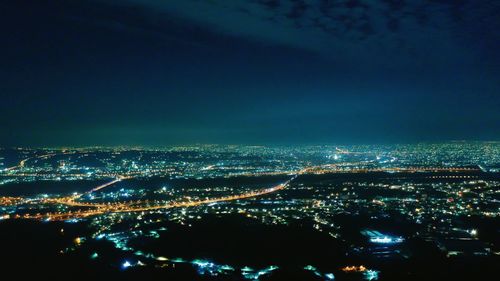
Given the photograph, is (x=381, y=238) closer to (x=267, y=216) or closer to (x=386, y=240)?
(x=386, y=240)

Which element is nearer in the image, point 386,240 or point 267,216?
point 386,240

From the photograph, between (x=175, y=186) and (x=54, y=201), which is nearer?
(x=54, y=201)

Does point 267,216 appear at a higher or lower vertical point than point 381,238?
lower

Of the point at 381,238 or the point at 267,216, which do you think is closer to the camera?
the point at 381,238

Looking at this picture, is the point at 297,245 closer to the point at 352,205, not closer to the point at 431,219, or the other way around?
the point at 431,219

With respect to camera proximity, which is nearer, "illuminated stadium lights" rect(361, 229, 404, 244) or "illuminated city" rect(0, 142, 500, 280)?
"illuminated city" rect(0, 142, 500, 280)

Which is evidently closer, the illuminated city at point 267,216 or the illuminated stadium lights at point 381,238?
the illuminated city at point 267,216

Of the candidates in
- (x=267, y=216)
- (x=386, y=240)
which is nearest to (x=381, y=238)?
(x=386, y=240)

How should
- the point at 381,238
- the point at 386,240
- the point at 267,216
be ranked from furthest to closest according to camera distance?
1. the point at 267,216
2. the point at 381,238
3. the point at 386,240

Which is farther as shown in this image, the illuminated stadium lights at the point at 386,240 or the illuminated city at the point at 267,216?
the illuminated stadium lights at the point at 386,240

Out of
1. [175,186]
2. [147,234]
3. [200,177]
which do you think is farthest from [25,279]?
[200,177]

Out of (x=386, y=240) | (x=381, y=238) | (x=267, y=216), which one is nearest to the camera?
→ (x=386, y=240)
